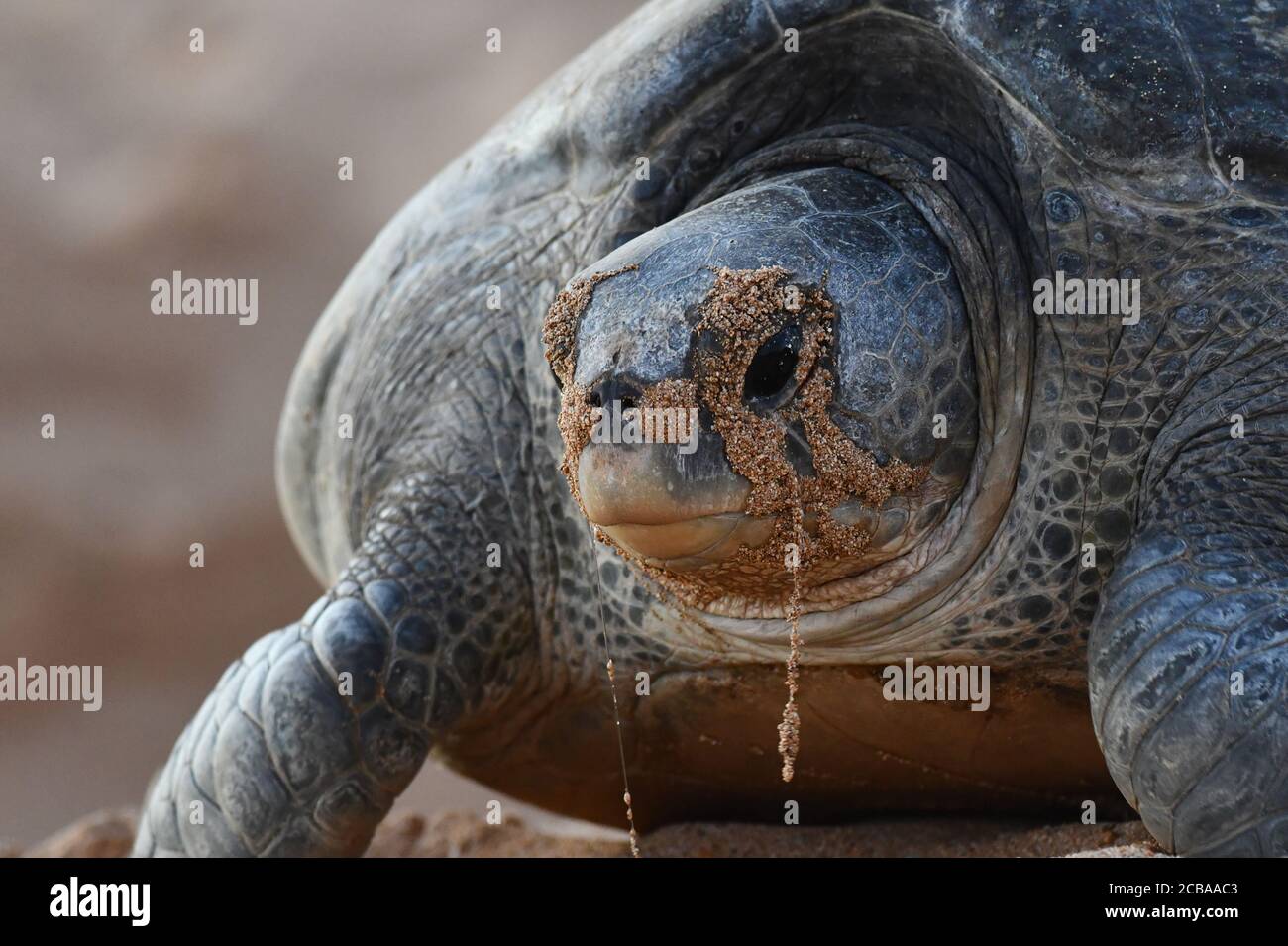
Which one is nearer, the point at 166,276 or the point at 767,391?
the point at 767,391

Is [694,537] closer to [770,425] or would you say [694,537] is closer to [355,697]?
[770,425]

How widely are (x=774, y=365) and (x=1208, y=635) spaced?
2.41 ft

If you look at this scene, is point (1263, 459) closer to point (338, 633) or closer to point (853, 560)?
point (853, 560)

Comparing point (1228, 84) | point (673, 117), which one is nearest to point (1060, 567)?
point (1228, 84)

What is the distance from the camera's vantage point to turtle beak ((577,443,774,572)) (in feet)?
6.86

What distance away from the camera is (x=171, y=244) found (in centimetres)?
713

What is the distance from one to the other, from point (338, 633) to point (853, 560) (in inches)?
41.0

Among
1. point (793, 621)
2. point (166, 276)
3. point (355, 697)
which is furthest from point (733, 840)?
point (166, 276)

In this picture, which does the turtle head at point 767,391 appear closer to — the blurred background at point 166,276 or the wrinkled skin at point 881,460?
the wrinkled skin at point 881,460

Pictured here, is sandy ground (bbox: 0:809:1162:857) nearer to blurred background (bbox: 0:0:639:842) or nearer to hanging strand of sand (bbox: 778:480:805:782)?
hanging strand of sand (bbox: 778:480:805:782)

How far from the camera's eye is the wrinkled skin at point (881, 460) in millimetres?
2168

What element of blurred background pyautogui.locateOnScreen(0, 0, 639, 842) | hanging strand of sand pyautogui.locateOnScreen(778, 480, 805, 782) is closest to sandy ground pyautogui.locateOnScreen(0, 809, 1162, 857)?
hanging strand of sand pyautogui.locateOnScreen(778, 480, 805, 782)

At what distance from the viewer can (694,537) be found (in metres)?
2.17

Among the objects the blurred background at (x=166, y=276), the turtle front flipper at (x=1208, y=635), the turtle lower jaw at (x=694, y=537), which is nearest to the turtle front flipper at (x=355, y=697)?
the turtle lower jaw at (x=694, y=537)
